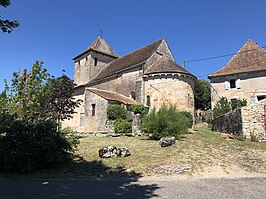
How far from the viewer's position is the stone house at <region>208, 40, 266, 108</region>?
2172 centimetres

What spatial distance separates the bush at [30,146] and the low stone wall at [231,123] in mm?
10069

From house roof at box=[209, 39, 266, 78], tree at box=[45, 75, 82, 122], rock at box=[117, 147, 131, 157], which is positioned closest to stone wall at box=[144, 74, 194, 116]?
house roof at box=[209, 39, 266, 78]

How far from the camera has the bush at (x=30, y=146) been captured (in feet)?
22.1

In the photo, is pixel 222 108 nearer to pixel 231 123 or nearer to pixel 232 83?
pixel 232 83

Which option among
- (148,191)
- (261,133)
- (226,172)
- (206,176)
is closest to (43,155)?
(148,191)

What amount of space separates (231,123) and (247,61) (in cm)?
1238

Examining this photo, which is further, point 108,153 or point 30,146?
point 108,153

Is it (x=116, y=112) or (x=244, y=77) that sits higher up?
(x=244, y=77)

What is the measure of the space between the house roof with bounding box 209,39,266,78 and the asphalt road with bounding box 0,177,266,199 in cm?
1944

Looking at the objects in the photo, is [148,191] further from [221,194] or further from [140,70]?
[140,70]

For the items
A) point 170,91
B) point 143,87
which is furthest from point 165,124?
point 143,87

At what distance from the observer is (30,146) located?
6.94 meters

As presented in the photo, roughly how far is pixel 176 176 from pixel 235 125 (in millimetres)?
8797

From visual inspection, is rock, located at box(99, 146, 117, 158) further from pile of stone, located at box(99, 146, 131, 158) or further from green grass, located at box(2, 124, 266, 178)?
green grass, located at box(2, 124, 266, 178)
